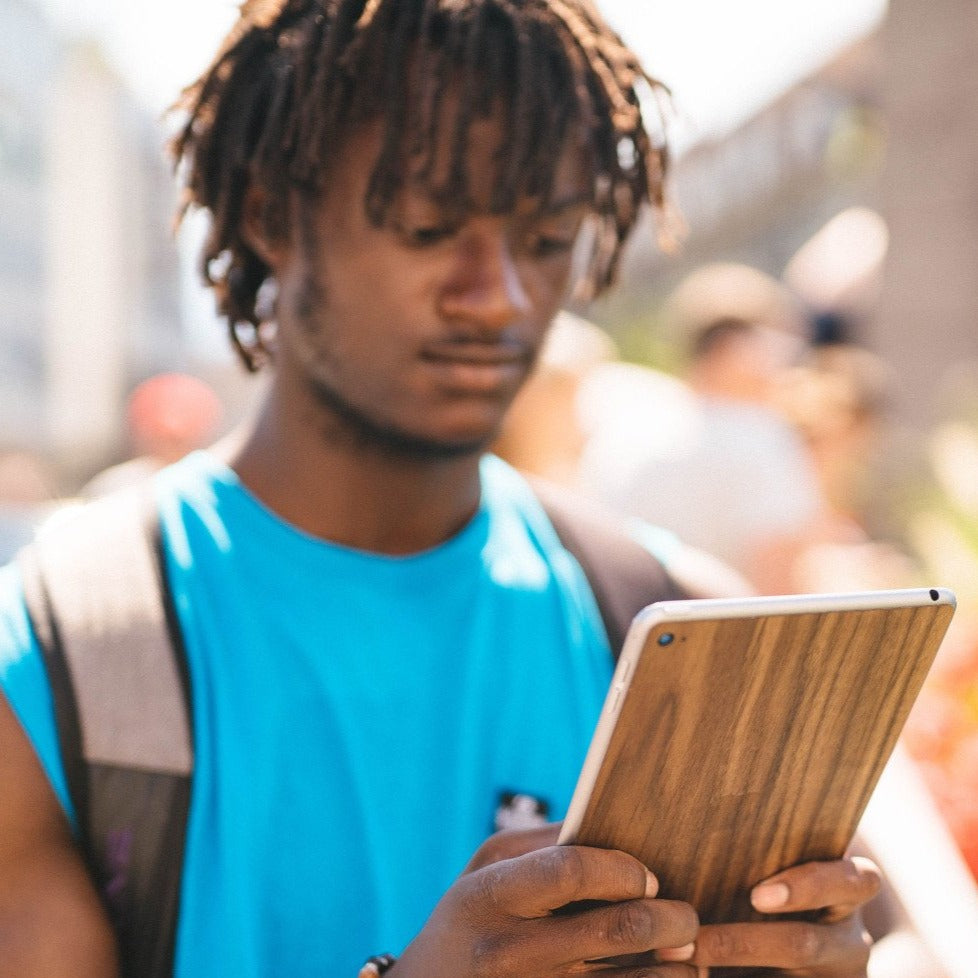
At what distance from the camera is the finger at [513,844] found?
4.23 ft

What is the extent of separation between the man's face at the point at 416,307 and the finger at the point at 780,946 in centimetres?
75

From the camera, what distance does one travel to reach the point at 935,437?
8414mm

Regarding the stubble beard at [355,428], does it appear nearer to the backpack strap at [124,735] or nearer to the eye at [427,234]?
the eye at [427,234]

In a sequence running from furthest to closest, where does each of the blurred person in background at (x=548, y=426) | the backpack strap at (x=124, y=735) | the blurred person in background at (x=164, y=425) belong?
the blurred person in background at (x=164, y=425)
the blurred person in background at (x=548, y=426)
the backpack strap at (x=124, y=735)

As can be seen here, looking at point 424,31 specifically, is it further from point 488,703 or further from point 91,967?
point 91,967

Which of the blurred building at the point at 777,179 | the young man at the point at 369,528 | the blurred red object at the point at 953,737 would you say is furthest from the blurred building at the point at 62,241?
the young man at the point at 369,528

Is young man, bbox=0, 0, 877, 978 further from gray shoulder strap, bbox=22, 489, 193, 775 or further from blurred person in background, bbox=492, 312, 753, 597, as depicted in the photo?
blurred person in background, bbox=492, 312, 753, 597

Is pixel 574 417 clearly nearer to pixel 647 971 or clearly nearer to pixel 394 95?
pixel 394 95

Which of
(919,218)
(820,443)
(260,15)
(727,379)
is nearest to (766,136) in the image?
(919,218)

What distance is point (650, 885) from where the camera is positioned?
122cm

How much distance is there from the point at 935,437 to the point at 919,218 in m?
1.67

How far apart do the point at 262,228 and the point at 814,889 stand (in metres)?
1.16

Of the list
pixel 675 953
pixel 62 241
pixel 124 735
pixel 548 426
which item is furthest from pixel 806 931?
pixel 62 241

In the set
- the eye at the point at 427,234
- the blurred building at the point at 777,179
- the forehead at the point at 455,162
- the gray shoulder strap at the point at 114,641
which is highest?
the forehead at the point at 455,162
